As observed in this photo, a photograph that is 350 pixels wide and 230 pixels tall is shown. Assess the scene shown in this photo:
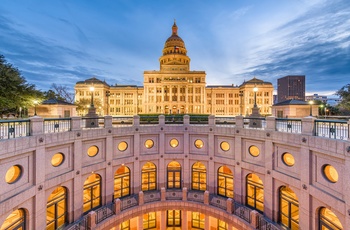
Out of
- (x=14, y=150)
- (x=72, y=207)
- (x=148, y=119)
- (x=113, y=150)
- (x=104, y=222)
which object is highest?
(x=148, y=119)

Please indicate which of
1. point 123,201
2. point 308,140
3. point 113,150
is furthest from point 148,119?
point 308,140

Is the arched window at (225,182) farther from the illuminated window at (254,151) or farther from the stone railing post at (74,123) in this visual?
the stone railing post at (74,123)

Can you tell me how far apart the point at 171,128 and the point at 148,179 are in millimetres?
5564

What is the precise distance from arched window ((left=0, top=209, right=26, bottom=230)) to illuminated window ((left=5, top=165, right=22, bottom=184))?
6.59 feet

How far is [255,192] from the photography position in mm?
14297

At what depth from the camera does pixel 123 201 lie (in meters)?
15.0

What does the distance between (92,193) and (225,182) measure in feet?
38.0

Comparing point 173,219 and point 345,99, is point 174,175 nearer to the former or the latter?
point 173,219

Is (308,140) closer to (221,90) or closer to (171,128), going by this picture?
(171,128)

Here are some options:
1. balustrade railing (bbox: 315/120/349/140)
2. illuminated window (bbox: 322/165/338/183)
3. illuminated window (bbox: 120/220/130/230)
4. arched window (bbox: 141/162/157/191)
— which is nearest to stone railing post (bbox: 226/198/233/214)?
illuminated window (bbox: 322/165/338/183)

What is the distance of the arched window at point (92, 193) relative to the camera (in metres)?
13.9

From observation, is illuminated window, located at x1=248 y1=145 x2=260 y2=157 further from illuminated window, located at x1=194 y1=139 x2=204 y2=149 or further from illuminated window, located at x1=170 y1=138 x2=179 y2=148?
illuminated window, located at x1=170 y1=138 x2=179 y2=148

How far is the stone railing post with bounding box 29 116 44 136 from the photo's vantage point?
33.1ft

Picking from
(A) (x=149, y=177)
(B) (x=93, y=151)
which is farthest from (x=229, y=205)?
(B) (x=93, y=151)
